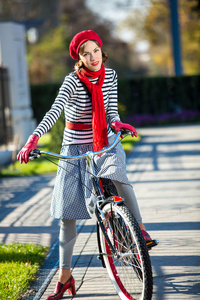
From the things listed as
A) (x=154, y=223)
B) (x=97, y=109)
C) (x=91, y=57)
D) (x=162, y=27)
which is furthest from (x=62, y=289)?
(x=162, y=27)

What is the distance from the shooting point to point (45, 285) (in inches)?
157

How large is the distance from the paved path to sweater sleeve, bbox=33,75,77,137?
128 cm

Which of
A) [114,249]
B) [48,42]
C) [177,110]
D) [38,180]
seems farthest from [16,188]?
[48,42]

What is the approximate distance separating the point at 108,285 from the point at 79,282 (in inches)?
9.9

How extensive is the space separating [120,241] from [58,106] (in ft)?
3.26

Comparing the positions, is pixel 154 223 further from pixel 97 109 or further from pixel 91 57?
pixel 91 57

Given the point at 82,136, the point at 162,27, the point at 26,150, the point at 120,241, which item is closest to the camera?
the point at 26,150

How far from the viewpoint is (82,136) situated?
3.68m

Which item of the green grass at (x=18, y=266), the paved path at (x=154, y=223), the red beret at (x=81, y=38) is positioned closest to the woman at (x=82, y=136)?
the red beret at (x=81, y=38)

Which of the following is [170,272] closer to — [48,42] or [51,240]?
[51,240]

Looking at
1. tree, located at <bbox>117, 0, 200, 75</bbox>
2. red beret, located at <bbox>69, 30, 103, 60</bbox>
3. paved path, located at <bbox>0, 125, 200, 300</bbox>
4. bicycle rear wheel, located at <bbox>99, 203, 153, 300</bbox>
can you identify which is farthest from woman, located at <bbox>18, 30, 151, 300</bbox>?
tree, located at <bbox>117, 0, 200, 75</bbox>

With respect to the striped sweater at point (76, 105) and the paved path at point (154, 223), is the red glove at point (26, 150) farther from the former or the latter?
the paved path at point (154, 223)

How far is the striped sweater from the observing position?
348cm

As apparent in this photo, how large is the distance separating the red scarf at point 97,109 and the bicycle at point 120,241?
13 cm
